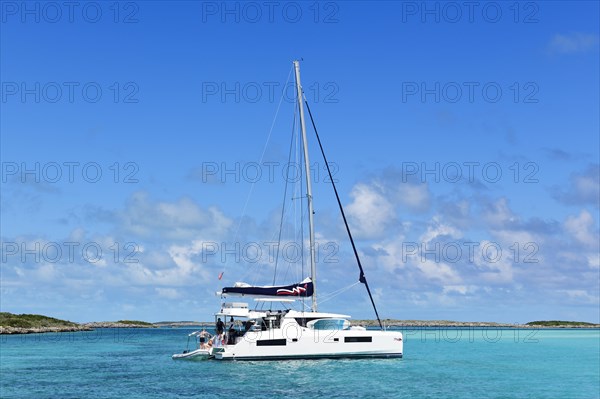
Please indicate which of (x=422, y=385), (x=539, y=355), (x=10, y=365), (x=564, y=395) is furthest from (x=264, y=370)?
(x=539, y=355)

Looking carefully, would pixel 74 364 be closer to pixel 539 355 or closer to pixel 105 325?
pixel 539 355

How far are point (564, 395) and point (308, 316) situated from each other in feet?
54.2

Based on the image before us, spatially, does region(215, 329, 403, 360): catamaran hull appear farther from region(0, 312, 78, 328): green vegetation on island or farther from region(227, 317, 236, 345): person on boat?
region(0, 312, 78, 328): green vegetation on island

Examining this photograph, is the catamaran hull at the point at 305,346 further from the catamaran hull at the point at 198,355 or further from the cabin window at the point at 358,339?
the catamaran hull at the point at 198,355

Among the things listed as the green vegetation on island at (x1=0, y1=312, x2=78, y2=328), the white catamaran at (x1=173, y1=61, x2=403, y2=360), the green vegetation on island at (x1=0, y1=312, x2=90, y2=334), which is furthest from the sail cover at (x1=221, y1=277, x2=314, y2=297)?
the green vegetation on island at (x1=0, y1=312, x2=78, y2=328)

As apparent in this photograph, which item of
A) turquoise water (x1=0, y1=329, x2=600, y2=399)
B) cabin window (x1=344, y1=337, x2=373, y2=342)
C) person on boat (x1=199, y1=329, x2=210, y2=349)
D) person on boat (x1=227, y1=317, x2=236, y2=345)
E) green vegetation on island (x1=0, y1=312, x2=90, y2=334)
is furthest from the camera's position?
green vegetation on island (x1=0, y1=312, x2=90, y2=334)

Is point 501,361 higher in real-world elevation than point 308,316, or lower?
lower

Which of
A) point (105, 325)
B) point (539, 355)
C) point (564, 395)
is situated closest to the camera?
point (564, 395)

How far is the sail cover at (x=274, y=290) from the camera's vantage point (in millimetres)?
46062

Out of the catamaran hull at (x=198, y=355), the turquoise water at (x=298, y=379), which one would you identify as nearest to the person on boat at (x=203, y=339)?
the catamaran hull at (x=198, y=355)

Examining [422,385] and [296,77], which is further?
[296,77]

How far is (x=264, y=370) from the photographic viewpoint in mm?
40594

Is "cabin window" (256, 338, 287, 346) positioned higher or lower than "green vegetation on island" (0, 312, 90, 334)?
higher

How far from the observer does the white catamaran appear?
44.6 meters
